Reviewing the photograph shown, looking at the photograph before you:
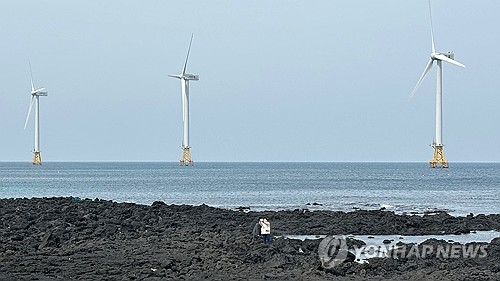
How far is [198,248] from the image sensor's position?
90.6 feet

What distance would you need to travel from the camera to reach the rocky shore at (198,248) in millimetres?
22500

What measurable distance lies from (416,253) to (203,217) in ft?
58.7

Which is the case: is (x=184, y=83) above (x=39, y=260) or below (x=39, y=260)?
above

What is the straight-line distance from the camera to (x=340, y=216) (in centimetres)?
4475

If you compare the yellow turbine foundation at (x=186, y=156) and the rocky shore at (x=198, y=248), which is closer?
the rocky shore at (x=198, y=248)

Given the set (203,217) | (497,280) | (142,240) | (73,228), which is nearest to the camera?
(497,280)

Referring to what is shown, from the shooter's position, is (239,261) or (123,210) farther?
(123,210)

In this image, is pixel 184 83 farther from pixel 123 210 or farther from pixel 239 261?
pixel 239 261

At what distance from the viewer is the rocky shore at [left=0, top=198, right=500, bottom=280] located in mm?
22500

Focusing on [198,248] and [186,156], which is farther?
[186,156]

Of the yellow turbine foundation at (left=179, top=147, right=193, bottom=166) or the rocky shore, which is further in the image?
the yellow turbine foundation at (left=179, top=147, right=193, bottom=166)

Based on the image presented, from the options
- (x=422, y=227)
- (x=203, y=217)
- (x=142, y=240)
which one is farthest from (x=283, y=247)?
(x=203, y=217)

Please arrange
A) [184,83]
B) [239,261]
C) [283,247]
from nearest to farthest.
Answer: [239,261] → [283,247] → [184,83]

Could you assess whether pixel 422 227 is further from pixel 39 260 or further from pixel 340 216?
pixel 39 260
